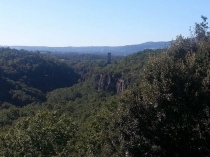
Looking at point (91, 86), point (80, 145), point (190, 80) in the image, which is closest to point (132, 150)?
point (190, 80)

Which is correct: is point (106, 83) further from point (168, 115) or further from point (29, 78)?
point (168, 115)

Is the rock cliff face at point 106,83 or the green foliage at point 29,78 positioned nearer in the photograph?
the green foliage at point 29,78

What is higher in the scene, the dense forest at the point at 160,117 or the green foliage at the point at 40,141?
the dense forest at the point at 160,117

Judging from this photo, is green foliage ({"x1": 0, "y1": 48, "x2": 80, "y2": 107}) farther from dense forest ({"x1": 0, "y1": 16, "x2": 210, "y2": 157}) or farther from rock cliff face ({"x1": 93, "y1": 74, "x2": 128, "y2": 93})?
dense forest ({"x1": 0, "y1": 16, "x2": 210, "y2": 157})

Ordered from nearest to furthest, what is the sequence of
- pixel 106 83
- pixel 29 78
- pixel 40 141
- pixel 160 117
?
pixel 160 117 < pixel 40 141 < pixel 106 83 < pixel 29 78

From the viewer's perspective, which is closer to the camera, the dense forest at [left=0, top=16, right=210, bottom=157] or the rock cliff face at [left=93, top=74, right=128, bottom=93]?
the dense forest at [left=0, top=16, right=210, bottom=157]

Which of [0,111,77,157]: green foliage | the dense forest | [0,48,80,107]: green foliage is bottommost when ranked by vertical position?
[0,48,80,107]: green foliage

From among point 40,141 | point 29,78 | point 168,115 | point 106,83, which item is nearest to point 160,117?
point 168,115

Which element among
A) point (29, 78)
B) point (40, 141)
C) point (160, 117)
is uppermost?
point (160, 117)

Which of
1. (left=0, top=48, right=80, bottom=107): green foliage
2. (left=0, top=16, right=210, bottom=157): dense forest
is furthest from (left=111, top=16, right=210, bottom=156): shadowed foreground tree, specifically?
(left=0, top=48, right=80, bottom=107): green foliage

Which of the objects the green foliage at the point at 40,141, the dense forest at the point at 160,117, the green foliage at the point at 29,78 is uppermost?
the dense forest at the point at 160,117

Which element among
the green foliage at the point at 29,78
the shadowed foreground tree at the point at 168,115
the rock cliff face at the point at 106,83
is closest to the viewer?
the shadowed foreground tree at the point at 168,115

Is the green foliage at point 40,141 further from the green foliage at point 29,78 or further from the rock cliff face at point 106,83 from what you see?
the rock cliff face at point 106,83

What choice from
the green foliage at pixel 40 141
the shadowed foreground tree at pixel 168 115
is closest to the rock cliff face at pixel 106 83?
the green foliage at pixel 40 141
